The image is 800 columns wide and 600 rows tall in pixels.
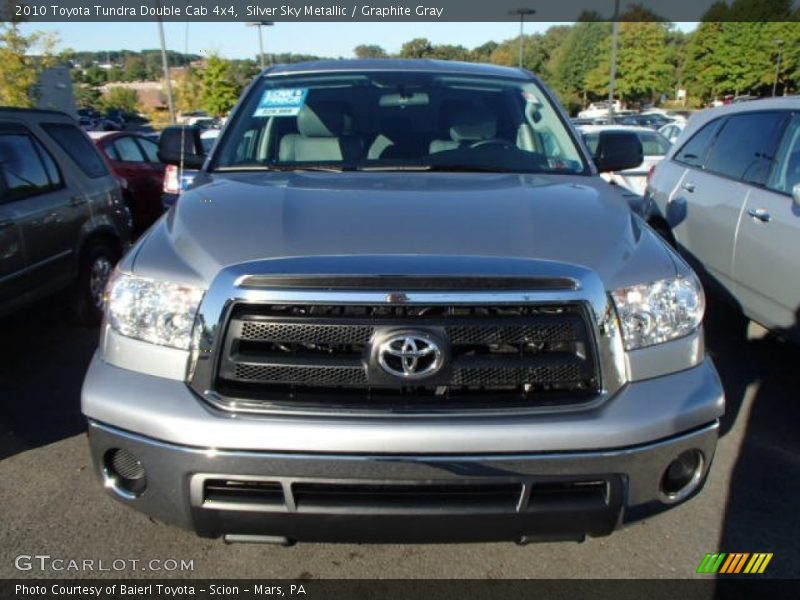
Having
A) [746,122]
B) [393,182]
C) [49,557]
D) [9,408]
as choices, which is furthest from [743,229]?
[9,408]

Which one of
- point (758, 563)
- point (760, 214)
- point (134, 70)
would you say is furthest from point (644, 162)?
point (134, 70)

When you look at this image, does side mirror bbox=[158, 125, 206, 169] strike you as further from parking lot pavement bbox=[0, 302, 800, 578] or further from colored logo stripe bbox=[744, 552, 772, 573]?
colored logo stripe bbox=[744, 552, 772, 573]

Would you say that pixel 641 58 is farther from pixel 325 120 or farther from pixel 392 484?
pixel 392 484

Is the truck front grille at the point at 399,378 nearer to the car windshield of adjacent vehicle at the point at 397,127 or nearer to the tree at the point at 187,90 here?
the car windshield of adjacent vehicle at the point at 397,127

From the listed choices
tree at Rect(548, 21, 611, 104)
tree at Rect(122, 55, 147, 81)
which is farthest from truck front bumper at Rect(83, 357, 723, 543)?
tree at Rect(122, 55, 147, 81)

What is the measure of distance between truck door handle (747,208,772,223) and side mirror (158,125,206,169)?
134 inches

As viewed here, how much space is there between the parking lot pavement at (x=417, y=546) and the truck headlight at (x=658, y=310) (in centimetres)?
66

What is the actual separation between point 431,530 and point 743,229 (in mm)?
3479

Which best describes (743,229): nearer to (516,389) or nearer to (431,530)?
(516,389)

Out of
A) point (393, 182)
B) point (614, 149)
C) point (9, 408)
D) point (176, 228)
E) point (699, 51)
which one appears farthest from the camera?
point (699, 51)

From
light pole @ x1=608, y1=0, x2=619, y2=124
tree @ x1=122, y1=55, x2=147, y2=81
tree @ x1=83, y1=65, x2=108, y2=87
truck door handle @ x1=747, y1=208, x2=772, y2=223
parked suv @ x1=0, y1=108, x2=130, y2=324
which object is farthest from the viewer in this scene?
tree @ x1=122, y1=55, x2=147, y2=81

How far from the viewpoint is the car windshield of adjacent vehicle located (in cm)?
339

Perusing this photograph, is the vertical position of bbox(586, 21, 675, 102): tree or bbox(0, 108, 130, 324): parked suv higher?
bbox(586, 21, 675, 102): tree

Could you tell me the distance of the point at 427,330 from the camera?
208cm
